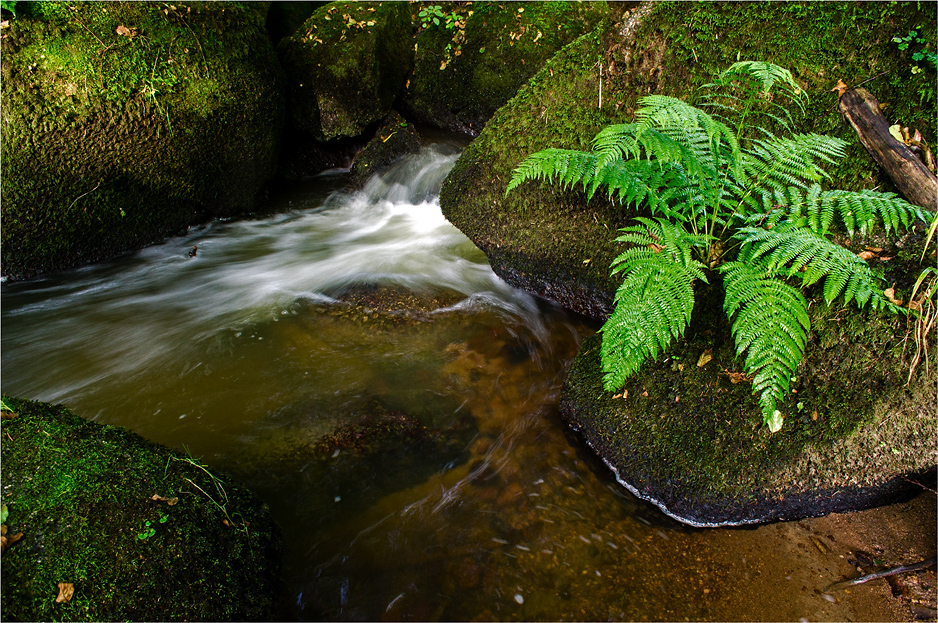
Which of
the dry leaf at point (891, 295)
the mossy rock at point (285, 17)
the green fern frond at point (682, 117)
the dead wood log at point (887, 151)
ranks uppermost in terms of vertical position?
the mossy rock at point (285, 17)

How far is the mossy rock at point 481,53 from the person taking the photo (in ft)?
24.6

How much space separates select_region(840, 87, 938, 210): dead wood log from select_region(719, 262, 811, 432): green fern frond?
38.4 inches

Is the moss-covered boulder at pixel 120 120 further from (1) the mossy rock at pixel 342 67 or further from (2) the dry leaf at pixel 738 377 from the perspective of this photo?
(2) the dry leaf at pixel 738 377

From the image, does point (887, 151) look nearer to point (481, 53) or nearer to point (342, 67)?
point (481, 53)

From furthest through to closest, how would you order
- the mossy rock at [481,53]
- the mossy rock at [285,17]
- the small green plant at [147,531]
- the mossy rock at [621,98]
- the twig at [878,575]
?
1. the mossy rock at [285,17]
2. the mossy rock at [481,53]
3. the mossy rock at [621,98]
4. the twig at [878,575]
5. the small green plant at [147,531]

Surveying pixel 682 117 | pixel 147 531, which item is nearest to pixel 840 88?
pixel 682 117

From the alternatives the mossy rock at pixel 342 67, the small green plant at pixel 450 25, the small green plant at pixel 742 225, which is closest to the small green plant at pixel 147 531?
the small green plant at pixel 742 225

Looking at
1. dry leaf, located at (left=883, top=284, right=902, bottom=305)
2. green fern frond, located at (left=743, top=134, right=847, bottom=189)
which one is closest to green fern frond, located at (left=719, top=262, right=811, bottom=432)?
dry leaf, located at (left=883, top=284, right=902, bottom=305)

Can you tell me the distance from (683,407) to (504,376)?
149 centimetres

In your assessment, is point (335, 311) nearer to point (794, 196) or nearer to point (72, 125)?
point (72, 125)

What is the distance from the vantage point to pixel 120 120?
5531 mm

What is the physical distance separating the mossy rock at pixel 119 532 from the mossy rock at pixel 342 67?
5.88 meters

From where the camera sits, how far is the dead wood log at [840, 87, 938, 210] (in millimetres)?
2852

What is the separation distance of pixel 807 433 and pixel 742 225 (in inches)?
49.7
